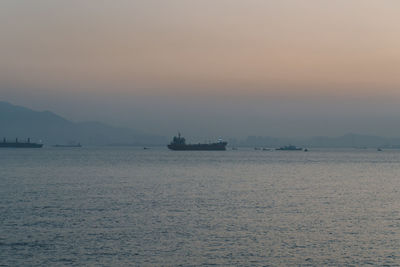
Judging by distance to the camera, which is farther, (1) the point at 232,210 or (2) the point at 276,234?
(1) the point at 232,210

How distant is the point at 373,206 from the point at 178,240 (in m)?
26.6

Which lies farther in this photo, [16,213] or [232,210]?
[232,210]

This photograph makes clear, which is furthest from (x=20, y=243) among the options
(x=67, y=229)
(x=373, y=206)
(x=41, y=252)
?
(x=373, y=206)

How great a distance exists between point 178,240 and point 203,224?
20.0ft

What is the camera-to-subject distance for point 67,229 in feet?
115

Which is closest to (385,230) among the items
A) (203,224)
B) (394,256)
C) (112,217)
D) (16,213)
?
(394,256)

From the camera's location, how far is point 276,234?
112 ft

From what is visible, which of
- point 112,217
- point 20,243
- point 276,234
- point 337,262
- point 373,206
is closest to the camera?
point 337,262

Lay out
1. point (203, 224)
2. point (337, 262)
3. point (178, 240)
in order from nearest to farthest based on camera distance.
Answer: point (337, 262), point (178, 240), point (203, 224)

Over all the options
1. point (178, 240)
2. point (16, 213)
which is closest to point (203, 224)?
point (178, 240)

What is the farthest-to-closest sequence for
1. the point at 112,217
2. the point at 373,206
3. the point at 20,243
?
the point at 373,206 → the point at 112,217 → the point at 20,243

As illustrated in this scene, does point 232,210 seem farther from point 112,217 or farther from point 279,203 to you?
point 112,217

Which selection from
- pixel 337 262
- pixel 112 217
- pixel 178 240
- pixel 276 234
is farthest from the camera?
pixel 112 217

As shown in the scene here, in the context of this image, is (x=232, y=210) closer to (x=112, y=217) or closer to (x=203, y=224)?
(x=203, y=224)
